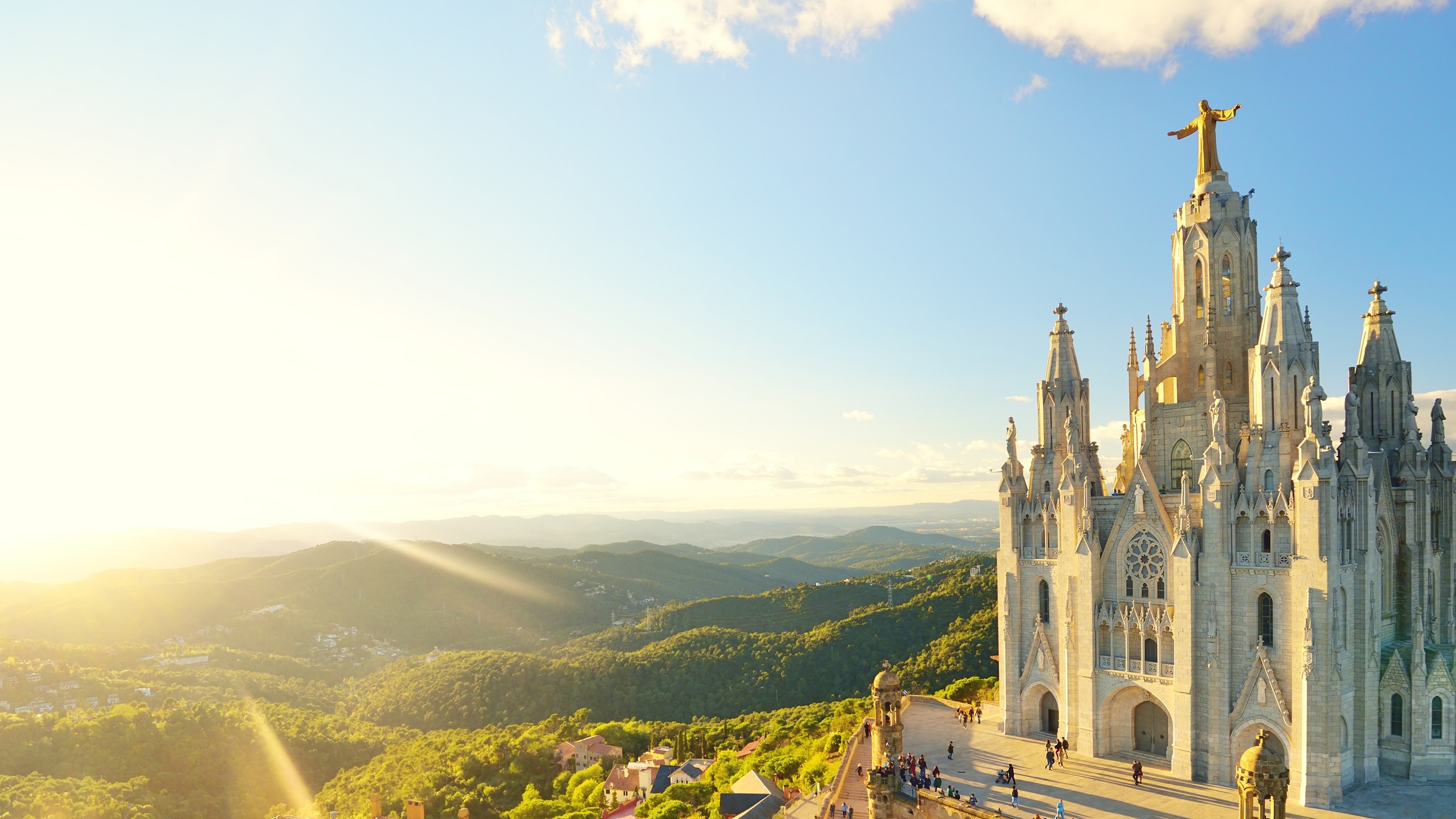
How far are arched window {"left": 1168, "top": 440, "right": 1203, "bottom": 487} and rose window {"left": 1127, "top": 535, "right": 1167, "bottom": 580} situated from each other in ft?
9.02

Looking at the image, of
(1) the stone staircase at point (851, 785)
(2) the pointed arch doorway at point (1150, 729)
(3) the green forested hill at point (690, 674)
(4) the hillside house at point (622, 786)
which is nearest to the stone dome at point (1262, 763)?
(1) the stone staircase at point (851, 785)

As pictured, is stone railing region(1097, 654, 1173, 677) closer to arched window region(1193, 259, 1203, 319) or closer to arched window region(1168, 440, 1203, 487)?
arched window region(1168, 440, 1203, 487)

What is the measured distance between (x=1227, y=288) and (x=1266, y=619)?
43.4 ft

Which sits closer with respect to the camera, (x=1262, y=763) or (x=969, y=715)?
(x=1262, y=763)

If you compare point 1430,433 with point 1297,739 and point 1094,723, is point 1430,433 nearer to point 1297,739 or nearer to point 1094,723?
point 1297,739

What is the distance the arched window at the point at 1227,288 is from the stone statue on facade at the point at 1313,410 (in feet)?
18.6

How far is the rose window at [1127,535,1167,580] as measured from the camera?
28828mm

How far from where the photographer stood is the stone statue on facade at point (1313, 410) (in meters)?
25.2

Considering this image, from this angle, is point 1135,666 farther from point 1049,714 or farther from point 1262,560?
point 1262,560

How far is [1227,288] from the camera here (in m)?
30.4

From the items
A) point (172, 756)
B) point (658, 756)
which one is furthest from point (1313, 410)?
point (172, 756)

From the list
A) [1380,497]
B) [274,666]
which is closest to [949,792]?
[1380,497]

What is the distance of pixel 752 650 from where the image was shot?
281ft

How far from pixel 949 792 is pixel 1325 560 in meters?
14.7
